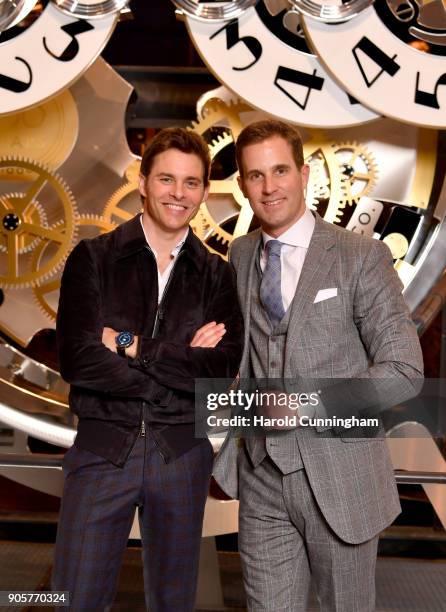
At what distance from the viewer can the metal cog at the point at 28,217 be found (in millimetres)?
2287

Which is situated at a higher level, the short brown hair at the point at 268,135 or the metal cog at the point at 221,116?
the metal cog at the point at 221,116

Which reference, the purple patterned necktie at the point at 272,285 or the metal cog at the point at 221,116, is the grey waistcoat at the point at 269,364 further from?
the metal cog at the point at 221,116

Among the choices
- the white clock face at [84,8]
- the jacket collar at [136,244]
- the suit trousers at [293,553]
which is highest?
the white clock face at [84,8]

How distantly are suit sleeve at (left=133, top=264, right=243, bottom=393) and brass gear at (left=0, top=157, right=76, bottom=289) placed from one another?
2.86ft

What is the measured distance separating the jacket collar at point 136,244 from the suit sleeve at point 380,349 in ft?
0.97

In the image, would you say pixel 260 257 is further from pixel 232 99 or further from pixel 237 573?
pixel 237 573

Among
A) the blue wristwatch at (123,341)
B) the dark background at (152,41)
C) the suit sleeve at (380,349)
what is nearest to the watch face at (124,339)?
the blue wristwatch at (123,341)

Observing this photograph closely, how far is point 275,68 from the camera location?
6.73 feet

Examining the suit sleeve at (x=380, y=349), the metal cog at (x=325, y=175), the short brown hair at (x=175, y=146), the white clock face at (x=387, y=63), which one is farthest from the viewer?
the metal cog at (x=325, y=175)

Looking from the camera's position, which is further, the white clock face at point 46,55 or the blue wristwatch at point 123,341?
the white clock face at point 46,55

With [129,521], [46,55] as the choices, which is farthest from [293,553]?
[46,55]

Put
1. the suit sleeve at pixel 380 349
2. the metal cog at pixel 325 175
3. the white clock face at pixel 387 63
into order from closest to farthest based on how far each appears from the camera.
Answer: the suit sleeve at pixel 380 349
the white clock face at pixel 387 63
the metal cog at pixel 325 175

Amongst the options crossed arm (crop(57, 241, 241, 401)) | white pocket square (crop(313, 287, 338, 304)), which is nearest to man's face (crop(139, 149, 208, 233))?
crossed arm (crop(57, 241, 241, 401))

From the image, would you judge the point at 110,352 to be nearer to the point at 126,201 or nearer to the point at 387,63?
the point at 126,201
